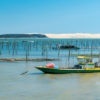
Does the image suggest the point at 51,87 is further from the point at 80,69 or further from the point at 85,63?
the point at 85,63

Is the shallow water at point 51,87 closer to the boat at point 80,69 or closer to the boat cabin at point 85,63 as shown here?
the boat at point 80,69

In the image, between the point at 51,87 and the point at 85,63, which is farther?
the point at 85,63

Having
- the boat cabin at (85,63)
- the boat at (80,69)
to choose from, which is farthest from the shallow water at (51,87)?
the boat cabin at (85,63)

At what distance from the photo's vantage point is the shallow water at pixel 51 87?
32406mm

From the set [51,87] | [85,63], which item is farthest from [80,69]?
[51,87]

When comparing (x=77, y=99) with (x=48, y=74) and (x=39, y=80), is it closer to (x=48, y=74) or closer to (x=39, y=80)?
(x=39, y=80)

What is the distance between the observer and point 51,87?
38062 mm

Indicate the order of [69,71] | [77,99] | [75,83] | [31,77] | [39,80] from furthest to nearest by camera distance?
1. [69,71]
2. [31,77]
3. [39,80]
4. [75,83]
5. [77,99]

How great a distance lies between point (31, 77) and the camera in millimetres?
46938

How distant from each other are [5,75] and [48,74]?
508cm

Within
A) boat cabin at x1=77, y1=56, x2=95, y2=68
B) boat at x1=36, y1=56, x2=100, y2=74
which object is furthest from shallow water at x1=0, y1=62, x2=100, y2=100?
boat cabin at x1=77, y1=56, x2=95, y2=68

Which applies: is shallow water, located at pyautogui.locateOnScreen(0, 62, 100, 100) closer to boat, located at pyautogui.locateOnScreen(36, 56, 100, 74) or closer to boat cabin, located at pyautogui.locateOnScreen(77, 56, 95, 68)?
boat, located at pyautogui.locateOnScreen(36, 56, 100, 74)

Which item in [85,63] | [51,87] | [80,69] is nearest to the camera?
[51,87]

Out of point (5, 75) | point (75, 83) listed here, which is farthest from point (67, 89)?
point (5, 75)
